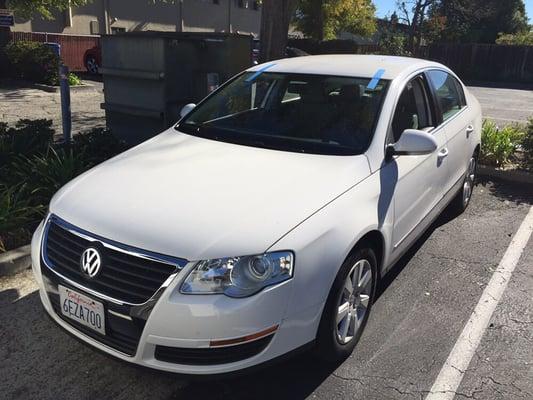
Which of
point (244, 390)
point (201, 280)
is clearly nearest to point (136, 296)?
point (201, 280)

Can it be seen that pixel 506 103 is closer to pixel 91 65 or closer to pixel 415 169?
pixel 415 169

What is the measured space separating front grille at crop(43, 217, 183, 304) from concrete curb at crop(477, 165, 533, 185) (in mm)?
5646

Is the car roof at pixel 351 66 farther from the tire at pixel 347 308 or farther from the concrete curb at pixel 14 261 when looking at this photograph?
the concrete curb at pixel 14 261

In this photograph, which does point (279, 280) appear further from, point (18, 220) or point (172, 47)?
point (172, 47)

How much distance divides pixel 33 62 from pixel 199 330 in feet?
49.4

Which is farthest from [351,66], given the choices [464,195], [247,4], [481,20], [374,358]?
[481,20]

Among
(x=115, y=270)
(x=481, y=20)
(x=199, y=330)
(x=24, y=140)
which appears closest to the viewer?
(x=199, y=330)

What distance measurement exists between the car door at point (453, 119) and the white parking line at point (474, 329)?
80 centimetres

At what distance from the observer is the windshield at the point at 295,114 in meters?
3.35

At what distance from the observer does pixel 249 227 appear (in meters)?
2.42

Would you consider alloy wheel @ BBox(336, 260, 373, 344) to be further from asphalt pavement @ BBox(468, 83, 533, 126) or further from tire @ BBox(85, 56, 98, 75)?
tire @ BBox(85, 56, 98, 75)

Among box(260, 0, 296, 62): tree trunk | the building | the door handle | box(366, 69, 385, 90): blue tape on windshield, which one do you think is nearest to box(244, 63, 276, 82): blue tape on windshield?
box(366, 69, 385, 90): blue tape on windshield

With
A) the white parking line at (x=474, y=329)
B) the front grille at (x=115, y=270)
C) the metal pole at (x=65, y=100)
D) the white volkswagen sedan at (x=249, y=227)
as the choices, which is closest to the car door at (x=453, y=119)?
the white volkswagen sedan at (x=249, y=227)

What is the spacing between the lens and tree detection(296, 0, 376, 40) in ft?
98.7
